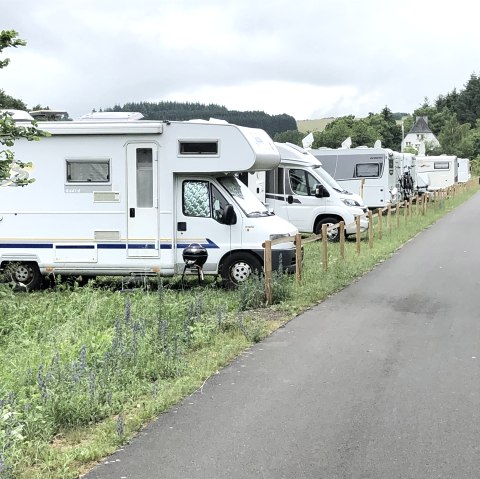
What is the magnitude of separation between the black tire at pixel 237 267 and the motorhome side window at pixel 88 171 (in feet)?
8.11

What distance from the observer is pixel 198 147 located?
12.3m

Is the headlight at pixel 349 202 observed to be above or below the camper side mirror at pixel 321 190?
below

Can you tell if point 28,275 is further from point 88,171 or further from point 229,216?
point 229,216

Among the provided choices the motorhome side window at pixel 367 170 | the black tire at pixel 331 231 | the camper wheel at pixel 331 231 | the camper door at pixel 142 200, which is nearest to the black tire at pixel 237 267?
the camper door at pixel 142 200

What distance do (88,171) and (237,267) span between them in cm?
302

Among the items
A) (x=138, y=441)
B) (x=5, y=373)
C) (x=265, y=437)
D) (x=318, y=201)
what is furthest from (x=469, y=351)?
(x=318, y=201)

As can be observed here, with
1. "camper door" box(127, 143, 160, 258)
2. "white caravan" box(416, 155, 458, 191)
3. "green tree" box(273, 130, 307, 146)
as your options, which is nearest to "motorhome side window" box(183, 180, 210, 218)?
"camper door" box(127, 143, 160, 258)

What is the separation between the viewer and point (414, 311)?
10359mm

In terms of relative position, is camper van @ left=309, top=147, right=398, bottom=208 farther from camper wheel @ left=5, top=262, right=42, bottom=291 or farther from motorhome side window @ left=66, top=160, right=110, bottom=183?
camper wheel @ left=5, top=262, right=42, bottom=291

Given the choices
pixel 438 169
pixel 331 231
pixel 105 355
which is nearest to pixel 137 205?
pixel 105 355

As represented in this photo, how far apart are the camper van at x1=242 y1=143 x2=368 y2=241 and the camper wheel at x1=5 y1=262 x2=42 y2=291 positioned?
9.16 meters

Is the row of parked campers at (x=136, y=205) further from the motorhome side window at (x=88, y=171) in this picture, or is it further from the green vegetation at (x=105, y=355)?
the green vegetation at (x=105, y=355)

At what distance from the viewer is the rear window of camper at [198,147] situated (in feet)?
40.2

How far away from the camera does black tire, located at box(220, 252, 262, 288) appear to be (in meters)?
12.3
